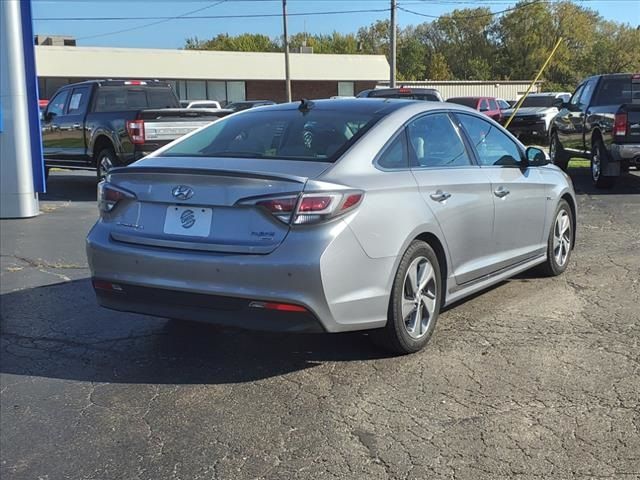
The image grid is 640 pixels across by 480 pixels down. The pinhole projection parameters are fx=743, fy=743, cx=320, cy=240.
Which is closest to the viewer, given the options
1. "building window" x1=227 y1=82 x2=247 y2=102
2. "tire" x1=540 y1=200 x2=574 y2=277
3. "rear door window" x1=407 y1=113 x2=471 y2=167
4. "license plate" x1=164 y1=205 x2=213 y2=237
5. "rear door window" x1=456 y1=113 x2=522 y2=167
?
"license plate" x1=164 y1=205 x2=213 y2=237

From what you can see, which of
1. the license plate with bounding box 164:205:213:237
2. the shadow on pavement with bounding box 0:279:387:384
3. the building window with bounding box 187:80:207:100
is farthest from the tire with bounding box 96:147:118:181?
the building window with bounding box 187:80:207:100

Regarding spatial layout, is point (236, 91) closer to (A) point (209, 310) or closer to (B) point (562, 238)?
(B) point (562, 238)

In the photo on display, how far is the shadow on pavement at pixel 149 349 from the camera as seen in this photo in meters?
→ 4.49

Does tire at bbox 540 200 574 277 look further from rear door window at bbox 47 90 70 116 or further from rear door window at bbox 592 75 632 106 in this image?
rear door window at bbox 47 90 70 116

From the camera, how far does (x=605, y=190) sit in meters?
12.3

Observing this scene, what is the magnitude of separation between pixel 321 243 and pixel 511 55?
8350cm

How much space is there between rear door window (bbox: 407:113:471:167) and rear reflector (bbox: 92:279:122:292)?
202 centimetres

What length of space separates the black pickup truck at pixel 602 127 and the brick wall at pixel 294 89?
1494 inches

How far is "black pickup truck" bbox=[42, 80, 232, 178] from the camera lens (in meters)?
11.3

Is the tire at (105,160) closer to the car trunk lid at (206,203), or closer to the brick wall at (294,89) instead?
the car trunk lid at (206,203)

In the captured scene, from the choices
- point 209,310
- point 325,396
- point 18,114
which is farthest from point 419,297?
point 18,114

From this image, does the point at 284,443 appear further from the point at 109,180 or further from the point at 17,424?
the point at 109,180

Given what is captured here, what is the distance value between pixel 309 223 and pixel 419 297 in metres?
1.06

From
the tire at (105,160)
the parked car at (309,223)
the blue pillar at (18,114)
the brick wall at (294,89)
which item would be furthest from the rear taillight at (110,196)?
the brick wall at (294,89)
